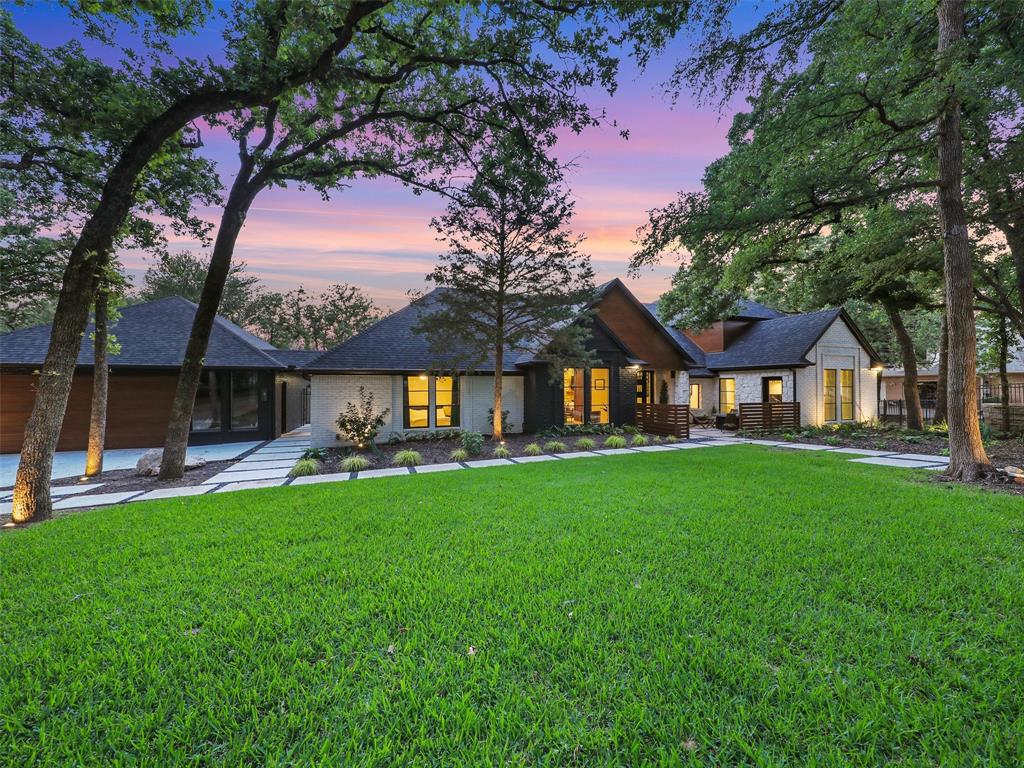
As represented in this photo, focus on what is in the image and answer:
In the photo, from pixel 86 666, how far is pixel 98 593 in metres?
1.15

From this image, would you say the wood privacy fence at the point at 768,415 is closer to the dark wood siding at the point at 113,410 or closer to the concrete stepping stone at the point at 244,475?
the concrete stepping stone at the point at 244,475

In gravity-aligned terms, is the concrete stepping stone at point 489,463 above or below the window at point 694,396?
below

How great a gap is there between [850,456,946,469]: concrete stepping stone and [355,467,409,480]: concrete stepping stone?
9.57 meters

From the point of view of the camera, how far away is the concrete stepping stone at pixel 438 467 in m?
8.11

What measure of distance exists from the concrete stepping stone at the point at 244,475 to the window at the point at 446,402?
5.12 metres

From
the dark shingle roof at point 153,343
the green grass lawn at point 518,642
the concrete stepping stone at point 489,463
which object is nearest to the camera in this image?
the green grass lawn at point 518,642

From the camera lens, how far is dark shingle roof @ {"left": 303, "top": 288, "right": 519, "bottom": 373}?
11.4 m

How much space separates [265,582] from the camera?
10.1ft

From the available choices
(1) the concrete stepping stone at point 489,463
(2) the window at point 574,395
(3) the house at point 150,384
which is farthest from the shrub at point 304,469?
(2) the window at point 574,395

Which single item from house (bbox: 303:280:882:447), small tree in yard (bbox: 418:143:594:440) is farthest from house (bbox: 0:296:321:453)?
small tree in yard (bbox: 418:143:594:440)

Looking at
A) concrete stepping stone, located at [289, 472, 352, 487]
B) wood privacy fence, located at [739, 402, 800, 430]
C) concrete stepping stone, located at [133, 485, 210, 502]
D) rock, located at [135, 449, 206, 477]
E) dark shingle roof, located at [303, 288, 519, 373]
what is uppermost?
dark shingle roof, located at [303, 288, 519, 373]

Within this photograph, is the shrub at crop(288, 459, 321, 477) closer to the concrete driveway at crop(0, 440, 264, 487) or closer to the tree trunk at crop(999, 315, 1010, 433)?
the concrete driveway at crop(0, 440, 264, 487)

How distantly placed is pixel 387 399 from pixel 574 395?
6.47 metres

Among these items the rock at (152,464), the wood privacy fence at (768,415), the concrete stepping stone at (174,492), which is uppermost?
the wood privacy fence at (768,415)
